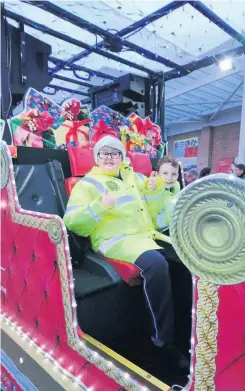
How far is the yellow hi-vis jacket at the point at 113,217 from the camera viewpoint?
107cm

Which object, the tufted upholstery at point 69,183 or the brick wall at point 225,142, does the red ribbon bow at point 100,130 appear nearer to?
the tufted upholstery at point 69,183

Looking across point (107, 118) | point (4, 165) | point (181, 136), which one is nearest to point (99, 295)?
point (4, 165)

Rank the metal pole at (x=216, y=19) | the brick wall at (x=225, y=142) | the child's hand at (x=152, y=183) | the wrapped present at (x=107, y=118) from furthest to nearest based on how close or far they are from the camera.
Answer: the brick wall at (x=225, y=142) → the metal pole at (x=216, y=19) → the wrapped present at (x=107, y=118) → the child's hand at (x=152, y=183)

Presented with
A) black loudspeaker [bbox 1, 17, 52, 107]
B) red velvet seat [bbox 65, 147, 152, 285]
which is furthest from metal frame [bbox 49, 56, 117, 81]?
red velvet seat [bbox 65, 147, 152, 285]

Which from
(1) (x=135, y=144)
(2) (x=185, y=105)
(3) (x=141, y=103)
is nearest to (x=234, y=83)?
(2) (x=185, y=105)

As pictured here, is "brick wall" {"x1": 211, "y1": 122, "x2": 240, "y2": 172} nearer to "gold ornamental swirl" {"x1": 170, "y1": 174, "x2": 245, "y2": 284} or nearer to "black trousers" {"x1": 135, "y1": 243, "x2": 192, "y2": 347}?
"black trousers" {"x1": 135, "y1": 243, "x2": 192, "y2": 347}

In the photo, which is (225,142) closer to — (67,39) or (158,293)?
Answer: (67,39)

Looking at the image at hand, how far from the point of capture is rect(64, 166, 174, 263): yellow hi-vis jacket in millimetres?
1069

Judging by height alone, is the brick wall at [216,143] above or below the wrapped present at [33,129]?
above

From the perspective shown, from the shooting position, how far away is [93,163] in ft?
5.06

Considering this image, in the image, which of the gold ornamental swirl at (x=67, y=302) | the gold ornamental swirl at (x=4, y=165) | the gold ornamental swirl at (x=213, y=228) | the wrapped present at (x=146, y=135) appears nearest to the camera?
the gold ornamental swirl at (x=213, y=228)

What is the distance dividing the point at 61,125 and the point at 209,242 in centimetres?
136

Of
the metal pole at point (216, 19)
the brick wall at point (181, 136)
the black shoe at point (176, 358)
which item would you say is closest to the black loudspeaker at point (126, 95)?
the metal pole at point (216, 19)

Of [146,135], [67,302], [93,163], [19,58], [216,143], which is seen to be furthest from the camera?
[216,143]
